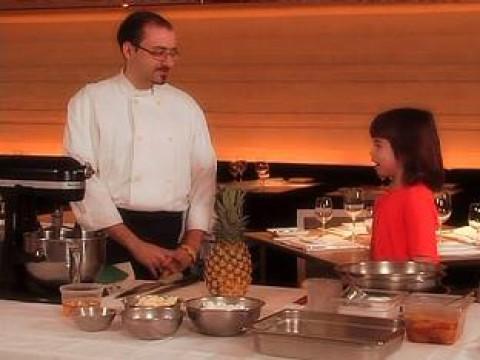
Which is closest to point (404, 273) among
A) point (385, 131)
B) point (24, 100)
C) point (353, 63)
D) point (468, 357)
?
point (468, 357)

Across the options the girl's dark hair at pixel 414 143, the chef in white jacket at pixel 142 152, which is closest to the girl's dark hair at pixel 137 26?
the chef in white jacket at pixel 142 152

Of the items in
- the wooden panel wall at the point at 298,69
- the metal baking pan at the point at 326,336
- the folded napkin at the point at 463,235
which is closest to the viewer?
the metal baking pan at the point at 326,336

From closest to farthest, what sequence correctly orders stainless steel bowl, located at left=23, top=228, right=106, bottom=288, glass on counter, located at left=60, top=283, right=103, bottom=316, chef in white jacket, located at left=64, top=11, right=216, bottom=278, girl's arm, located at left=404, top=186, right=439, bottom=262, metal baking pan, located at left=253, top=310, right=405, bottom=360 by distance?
1. metal baking pan, located at left=253, top=310, right=405, bottom=360
2. glass on counter, located at left=60, top=283, right=103, bottom=316
3. stainless steel bowl, located at left=23, top=228, right=106, bottom=288
4. girl's arm, located at left=404, top=186, right=439, bottom=262
5. chef in white jacket, located at left=64, top=11, right=216, bottom=278

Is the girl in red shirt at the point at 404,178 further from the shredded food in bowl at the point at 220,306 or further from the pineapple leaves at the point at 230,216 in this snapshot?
the shredded food in bowl at the point at 220,306

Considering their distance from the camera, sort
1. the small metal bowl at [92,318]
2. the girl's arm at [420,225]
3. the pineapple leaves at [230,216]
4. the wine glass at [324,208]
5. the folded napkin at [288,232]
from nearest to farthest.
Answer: the small metal bowl at [92,318], the pineapple leaves at [230,216], the girl's arm at [420,225], the wine glass at [324,208], the folded napkin at [288,232]

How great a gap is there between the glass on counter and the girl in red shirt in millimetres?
1285

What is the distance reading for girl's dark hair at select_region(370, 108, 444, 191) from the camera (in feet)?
12.5

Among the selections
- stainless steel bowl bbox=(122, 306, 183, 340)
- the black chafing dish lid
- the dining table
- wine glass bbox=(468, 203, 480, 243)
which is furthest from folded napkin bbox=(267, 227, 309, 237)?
stainless steel bowl bbox=(122, 306, 183, 340)

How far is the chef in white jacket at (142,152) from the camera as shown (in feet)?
13.1

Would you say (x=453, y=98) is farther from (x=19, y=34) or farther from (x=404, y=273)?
(x=404, y=273)

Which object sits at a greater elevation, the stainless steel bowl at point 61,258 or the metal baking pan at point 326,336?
the stainless steel bowl at point 61,258

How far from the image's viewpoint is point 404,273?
9.19 ft

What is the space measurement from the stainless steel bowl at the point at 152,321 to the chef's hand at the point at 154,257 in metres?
1.08

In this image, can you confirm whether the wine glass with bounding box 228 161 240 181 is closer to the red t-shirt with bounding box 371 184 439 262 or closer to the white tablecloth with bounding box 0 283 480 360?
the red t-shirt with bounding box 371 184 439 262
